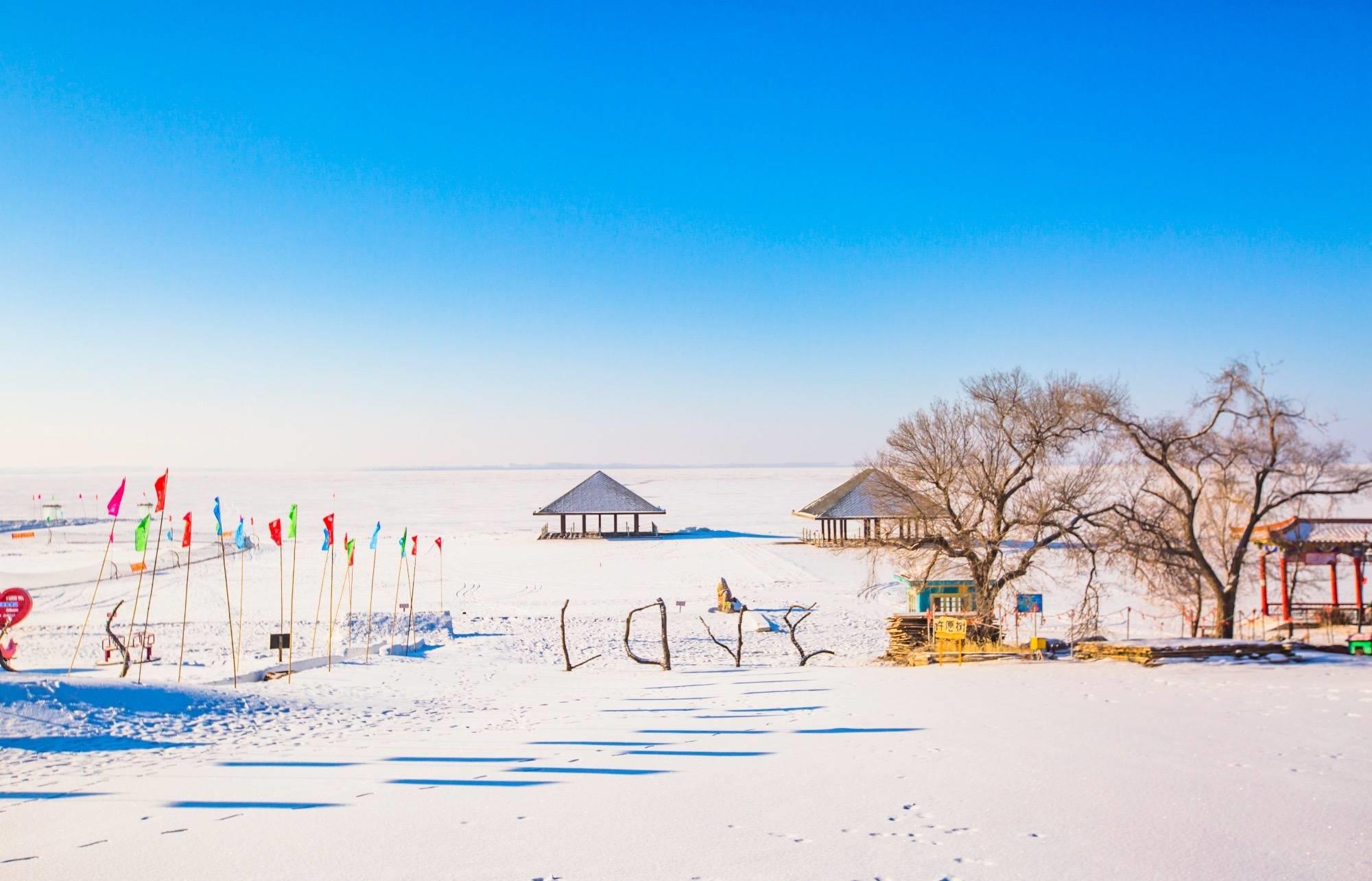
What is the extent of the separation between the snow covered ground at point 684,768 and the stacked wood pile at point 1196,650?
23.4 inches

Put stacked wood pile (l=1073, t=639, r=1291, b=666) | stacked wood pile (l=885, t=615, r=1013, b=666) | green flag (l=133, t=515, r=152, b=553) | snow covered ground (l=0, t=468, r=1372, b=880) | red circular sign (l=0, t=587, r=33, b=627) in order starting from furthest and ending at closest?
stacked wood pile (l=885, t=615, r=1013, b=666) → green flag (l=133, t=515, r=152, b=553) → red circular sign (l=0, t=587, r=33, b=627) → stacked wood pile (l=1073, t=639, r=1291, b=666) → snow covered ground (l=0, t=468, r=1372, b=880)

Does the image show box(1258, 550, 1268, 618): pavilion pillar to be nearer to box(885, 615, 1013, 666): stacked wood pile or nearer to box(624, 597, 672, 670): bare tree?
box(885, 615, 1013, 666): stacked wood pile

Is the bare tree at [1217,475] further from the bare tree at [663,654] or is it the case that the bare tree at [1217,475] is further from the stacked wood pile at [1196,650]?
the bare tree at [663,654]

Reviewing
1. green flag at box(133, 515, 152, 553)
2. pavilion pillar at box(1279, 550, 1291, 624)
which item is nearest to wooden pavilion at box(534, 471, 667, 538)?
green flag at box(133, 515, 152, 553)

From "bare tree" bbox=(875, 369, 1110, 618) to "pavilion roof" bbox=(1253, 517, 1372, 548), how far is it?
3858mm

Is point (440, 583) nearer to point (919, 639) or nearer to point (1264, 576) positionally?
point (919, 639)

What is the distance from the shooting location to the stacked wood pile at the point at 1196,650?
15062 mm

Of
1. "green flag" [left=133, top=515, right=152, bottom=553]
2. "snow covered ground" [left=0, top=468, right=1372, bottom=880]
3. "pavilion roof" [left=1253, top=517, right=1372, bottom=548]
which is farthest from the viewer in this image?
"pavilion roof" [left=1253, top=517, right=1372, bottom=548]

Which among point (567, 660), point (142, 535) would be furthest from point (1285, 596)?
point (142, 535)

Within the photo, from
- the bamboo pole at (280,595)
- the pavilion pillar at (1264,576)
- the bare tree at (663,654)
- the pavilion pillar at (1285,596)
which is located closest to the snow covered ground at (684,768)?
the bare tree at (663,654)

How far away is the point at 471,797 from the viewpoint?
6984 millimetres

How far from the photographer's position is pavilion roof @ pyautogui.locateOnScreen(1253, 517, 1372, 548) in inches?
786

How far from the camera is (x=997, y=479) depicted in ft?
67.1

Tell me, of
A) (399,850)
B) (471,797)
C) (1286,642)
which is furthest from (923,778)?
(1286,642)
